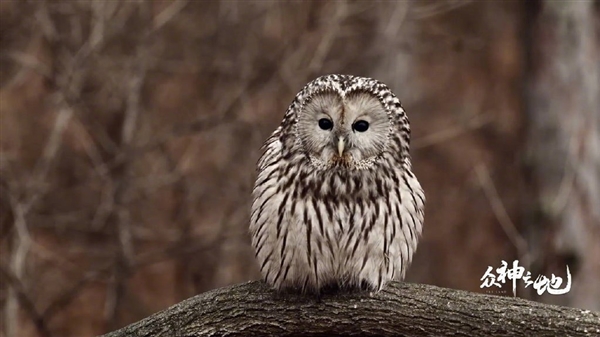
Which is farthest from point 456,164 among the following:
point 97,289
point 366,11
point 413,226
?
point 413,226

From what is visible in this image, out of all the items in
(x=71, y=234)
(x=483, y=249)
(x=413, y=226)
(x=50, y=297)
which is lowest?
(x=413, y=226)

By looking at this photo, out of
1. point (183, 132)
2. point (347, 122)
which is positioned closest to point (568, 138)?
point (347, 122)

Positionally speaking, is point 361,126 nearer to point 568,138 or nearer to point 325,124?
point 325,124

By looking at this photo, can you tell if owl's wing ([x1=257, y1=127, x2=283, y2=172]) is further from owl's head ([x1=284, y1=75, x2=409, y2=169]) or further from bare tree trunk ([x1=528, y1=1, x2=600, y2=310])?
bare tree trunk ([x1=528, y1=1, x2=600, y2=310])

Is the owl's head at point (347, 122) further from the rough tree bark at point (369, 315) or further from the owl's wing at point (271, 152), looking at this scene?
the rough tree bark at point (369, 315)

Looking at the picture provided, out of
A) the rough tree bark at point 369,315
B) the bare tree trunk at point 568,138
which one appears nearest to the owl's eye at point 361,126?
the rough tree bark at point 369,315

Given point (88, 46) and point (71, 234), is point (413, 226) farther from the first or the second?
point (71, 234)
